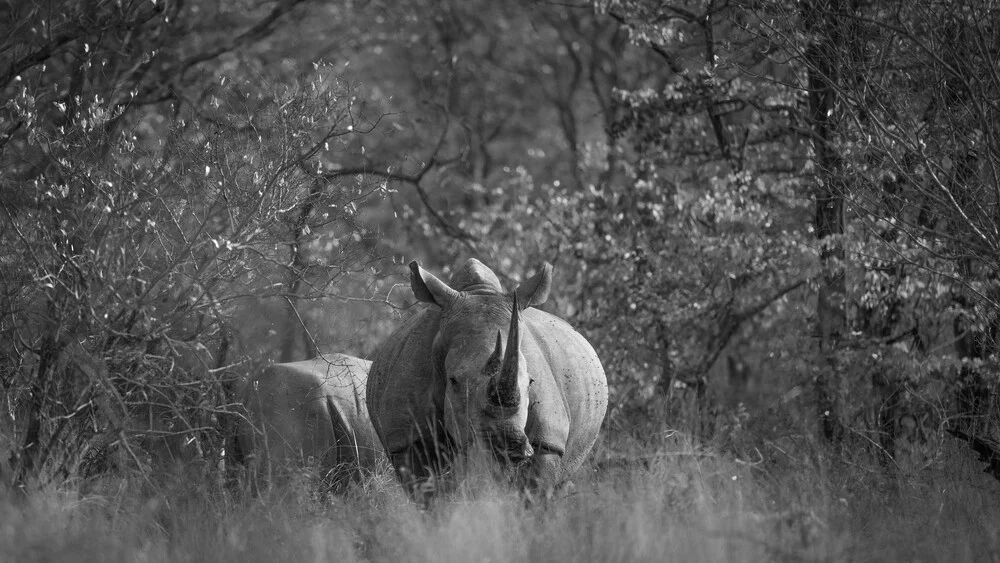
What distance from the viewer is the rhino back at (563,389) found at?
804cm

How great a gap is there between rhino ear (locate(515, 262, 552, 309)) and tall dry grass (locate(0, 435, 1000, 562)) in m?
1.26

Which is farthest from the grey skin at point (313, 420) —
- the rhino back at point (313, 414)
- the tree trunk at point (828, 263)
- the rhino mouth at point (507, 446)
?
the tree trunk at point (828, 263)

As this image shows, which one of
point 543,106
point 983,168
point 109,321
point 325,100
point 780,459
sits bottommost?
point 780,459

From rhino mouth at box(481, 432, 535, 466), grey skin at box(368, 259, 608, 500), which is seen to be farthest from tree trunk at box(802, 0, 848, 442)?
rhino mouth at box(481, 432, 535, 466)

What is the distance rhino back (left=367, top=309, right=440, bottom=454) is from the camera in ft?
27.5

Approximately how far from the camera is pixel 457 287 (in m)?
9.04

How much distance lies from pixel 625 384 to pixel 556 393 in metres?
5.58

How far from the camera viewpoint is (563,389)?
869 centimetres

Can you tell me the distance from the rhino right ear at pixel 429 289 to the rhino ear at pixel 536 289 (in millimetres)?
461

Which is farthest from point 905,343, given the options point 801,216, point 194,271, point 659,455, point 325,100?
point 194,271

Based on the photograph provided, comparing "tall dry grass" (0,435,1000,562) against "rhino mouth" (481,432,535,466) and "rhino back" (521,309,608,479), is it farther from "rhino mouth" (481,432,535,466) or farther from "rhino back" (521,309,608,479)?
"rhino back" (521,309,608,479)

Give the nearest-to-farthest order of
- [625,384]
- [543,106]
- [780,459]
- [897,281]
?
[780,459] → [897,281] → [625,384] → [543,106]

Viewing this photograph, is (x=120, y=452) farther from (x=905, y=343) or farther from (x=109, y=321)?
(x=905, y=343)

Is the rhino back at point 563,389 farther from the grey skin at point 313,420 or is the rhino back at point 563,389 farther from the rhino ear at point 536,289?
the grey skin at point 313,420
